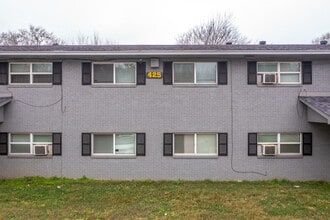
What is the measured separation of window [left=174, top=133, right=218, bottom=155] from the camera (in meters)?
10.5

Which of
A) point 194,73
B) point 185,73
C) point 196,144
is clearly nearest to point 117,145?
point 196,144

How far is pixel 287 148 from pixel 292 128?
747 millimetres

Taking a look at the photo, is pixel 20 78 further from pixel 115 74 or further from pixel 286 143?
pixel 286 143

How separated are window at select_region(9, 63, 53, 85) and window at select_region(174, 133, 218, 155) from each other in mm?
5125

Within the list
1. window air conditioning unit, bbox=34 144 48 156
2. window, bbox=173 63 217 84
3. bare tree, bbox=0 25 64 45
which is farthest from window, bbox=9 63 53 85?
bare tree, bbox=0 25 64 45

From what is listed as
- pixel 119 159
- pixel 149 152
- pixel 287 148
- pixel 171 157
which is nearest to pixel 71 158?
pixel 119 159

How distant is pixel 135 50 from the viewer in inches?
388

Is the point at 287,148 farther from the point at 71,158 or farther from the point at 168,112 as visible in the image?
the point at 71,158

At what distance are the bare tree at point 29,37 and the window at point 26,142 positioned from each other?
1693cm

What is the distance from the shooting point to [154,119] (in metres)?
10.4

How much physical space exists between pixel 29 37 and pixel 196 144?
2176cm

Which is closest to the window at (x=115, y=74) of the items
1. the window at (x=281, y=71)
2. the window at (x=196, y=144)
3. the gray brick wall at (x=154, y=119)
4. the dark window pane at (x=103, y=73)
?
Answer: the dark window pane at (x=103, y=73)

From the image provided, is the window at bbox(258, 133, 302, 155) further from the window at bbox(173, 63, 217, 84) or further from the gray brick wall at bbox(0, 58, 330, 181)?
the window at bbox(173, 63, 217, 84)

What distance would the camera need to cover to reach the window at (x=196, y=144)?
10.5m
